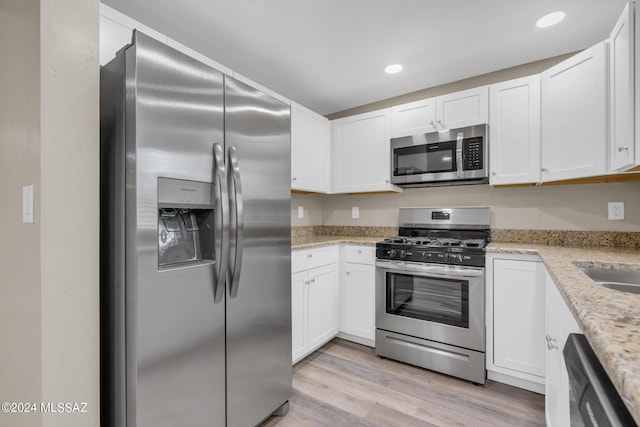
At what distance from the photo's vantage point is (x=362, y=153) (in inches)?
120

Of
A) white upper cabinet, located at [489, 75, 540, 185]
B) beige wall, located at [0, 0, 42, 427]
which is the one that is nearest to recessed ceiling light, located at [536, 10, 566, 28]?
white upper cabinet, located at [489, 75, 540, 185]

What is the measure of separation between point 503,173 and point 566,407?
1775mm

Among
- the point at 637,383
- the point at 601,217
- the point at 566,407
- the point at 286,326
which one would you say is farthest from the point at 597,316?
the point at 601,217

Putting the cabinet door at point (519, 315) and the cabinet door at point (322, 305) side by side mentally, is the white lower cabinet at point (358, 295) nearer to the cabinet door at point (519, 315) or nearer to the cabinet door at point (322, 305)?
the cabinet door at point (322, 305)

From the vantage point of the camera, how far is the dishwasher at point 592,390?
457mm

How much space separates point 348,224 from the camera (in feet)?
11.5

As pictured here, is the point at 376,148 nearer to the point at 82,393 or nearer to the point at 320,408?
A: the point at 320,408

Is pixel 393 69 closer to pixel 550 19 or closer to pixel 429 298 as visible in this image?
pixel 550 19

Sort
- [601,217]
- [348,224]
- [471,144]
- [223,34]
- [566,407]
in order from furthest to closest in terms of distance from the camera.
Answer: [348,224] < [471,144] < [601,217] < [223,34] < [566,407]

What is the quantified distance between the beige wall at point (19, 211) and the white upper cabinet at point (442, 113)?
249 cm

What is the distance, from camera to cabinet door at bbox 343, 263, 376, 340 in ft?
8.77

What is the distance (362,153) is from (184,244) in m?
2.09

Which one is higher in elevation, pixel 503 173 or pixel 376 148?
pixel 376 148

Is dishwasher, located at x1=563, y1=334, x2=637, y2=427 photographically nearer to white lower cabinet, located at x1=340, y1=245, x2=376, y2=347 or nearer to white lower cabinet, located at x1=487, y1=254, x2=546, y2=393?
white lower cabinet, located at x1=487, y1=254, x2=546, y2=393
